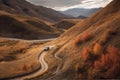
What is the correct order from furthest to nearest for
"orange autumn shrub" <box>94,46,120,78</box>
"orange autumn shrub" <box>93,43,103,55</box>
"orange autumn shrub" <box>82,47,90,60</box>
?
"orange autumn shrub" <box>82,47,90,60</box> → "orange autumn shrub" <box>93,43,103,55</box> → "orange autumn shrub" <box>94,46,120,78</box>

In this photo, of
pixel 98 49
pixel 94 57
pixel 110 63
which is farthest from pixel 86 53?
pixel 110 63

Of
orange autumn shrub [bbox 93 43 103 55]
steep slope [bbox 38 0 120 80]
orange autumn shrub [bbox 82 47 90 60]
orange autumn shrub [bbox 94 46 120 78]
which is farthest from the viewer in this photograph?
orange autumn shrub [bbox 82 47 90 60]

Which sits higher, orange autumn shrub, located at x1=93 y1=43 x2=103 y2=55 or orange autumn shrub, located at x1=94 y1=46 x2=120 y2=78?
orange autumn shrub, located at x1=93 y1=43 x2=103 y2=55

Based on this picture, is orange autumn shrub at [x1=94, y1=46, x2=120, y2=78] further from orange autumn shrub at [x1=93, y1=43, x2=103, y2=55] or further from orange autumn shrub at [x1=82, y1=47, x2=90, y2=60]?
orange autumn shrub at [x1=82, y1=47, x2=90, y2=60]

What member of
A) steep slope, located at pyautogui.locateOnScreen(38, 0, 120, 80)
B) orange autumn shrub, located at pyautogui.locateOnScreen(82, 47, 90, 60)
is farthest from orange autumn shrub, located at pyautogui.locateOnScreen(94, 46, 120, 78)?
orange autumn shrub, located at pyautogui.locateOnScreen(82, 47, 90, 60)

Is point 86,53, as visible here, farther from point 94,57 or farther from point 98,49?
point 98,49

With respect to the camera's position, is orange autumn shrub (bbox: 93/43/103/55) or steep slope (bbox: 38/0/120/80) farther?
orange autumn shrub (bbox: 93/43/103/55)

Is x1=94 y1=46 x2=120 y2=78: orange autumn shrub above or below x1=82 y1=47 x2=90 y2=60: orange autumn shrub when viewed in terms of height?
below

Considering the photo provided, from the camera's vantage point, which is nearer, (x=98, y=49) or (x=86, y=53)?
(x=98, y=49)

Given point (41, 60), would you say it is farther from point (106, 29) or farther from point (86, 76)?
point (86, 76)

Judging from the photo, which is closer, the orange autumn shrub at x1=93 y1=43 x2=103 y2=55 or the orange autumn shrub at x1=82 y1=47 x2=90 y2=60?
the orange autumn shrub at x1=93 y1=43 x2=103 y2=55

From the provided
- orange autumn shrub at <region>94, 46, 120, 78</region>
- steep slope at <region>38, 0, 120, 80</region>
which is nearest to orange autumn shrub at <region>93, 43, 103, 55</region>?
steep slope at <region>38, 0, 120, 80</region>

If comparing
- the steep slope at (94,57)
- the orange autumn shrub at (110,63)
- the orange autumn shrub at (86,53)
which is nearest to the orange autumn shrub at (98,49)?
the steep slope at (94,57)
